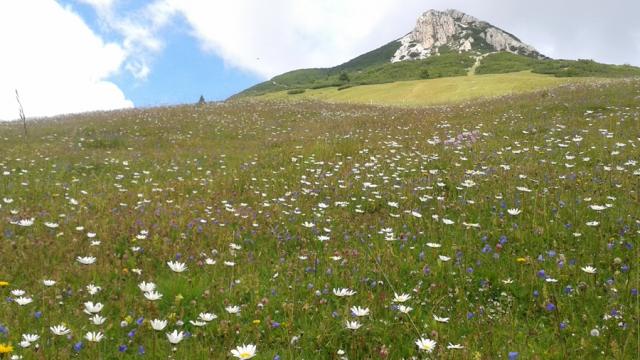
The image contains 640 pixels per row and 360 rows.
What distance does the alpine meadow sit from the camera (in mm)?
3682

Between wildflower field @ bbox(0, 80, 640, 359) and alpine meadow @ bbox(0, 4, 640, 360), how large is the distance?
3cm

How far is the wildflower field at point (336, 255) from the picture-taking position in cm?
368

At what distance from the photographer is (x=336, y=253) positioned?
5.54 metres

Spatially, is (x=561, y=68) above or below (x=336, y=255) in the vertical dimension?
above

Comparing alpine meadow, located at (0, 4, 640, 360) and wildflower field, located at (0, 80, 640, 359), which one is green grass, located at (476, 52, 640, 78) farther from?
wildflower field, located at (0, 80, 640, 359)

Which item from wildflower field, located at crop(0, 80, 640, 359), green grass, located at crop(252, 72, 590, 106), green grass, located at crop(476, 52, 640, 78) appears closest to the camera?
wildflower field, located at crop(0, 80, 640, 359)

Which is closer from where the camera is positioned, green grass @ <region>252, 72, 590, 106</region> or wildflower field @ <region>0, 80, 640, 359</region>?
wildflower field @ <region>0, 80, 640, 359</region>

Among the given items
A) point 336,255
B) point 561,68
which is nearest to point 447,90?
point 561,68

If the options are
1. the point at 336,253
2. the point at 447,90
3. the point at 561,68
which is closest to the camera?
the point at 336,253

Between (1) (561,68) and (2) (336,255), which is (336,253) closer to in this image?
(2) (336,255)

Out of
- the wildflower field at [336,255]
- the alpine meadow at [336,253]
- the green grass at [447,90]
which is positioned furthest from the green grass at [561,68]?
the wildflower field at [336,255]

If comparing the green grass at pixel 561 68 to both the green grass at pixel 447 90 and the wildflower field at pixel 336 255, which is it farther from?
the wildflower field at pixel 336 255

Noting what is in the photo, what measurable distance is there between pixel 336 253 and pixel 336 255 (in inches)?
1.6

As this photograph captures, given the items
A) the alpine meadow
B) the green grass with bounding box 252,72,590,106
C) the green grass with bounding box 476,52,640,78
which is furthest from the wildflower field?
the green grass with bounding box 476,52,640,78
